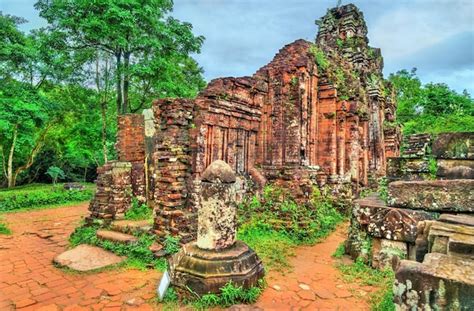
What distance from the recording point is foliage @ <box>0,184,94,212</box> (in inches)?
539

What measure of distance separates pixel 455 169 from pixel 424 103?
23.0 metres

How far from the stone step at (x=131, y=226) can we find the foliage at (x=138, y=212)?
0.36 meters

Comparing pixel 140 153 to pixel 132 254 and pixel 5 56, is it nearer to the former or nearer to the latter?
pixel 132 254

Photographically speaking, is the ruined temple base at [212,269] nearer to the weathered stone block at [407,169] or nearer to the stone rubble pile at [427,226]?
the stone rubble pile at [427,226]

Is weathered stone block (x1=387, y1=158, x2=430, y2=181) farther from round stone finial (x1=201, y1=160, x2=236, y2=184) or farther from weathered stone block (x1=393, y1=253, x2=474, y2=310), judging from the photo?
weathered stone block (x1=393, y1=253, x2=474, y2=310)

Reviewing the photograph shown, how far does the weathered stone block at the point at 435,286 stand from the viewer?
1342 mm

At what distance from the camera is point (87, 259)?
19.6 feet

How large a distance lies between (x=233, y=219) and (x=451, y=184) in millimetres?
2978

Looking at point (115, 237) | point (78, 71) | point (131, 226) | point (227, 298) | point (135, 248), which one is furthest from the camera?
point (78, 71)

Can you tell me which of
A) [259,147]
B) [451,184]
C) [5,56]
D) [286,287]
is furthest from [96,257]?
[5,56]

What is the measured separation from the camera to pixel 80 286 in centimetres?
482

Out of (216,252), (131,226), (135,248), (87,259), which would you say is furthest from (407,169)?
(87,259)

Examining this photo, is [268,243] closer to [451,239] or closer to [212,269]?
[212,269]

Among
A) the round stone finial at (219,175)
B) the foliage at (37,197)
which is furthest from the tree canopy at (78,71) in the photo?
the round stone finial at (219,175)
